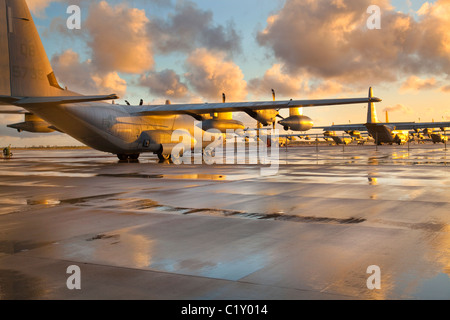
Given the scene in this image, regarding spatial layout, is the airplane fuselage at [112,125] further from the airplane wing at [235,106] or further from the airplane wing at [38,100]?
the airplane wing at [235,106]

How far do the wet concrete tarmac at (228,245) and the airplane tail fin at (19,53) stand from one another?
34.6 feet

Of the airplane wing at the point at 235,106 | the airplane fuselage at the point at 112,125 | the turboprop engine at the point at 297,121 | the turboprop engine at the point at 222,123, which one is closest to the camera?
the airplane fuselage at the point at 112,125

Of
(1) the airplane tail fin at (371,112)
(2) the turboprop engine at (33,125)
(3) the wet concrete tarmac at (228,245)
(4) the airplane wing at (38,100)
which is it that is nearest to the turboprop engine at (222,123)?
(2) the turboprop engine at (33,125)

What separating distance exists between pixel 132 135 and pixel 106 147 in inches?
79.0

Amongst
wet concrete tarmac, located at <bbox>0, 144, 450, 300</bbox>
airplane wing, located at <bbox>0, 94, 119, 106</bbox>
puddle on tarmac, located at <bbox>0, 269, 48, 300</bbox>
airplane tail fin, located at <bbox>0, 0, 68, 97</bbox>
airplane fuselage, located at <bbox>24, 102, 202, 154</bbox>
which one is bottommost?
wet concrete tarmac, located at <bbox>0, 144, 450, 300</bbox>

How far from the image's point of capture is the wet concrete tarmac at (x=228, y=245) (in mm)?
3988

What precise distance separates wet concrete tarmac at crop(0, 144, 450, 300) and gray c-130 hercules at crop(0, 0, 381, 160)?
Result: 31.1ft

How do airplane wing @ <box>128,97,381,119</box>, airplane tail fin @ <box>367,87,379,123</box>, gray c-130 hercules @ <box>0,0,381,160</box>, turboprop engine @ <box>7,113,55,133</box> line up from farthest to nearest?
1. airplane tail fin @ <box>367,87,379,123</box>
2. turboprop engine @ <box>7,113,55,133</box>
3. airplane wing @ <box>128,97,381,119</box>
4. gray c-130 hercules @ <box>0,0,381,160</box>

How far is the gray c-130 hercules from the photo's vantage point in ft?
63.2

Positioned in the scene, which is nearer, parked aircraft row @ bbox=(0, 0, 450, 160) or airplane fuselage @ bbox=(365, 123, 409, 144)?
parked aircraft row @ bbox=(0, 0, 450, 160)

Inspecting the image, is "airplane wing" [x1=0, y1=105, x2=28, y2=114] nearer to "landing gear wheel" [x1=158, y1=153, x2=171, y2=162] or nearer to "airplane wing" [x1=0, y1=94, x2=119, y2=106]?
"airplane wing" [x1=0, y1=94, x2=119, y2=106]

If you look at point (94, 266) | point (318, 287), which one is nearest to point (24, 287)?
point (94, 266)

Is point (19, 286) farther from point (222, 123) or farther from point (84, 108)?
point (222, 123)

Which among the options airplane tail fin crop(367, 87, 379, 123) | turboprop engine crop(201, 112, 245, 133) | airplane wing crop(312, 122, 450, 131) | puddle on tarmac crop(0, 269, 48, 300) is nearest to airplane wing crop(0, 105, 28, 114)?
turboprop engine crop(201, 112, 245, 133)
